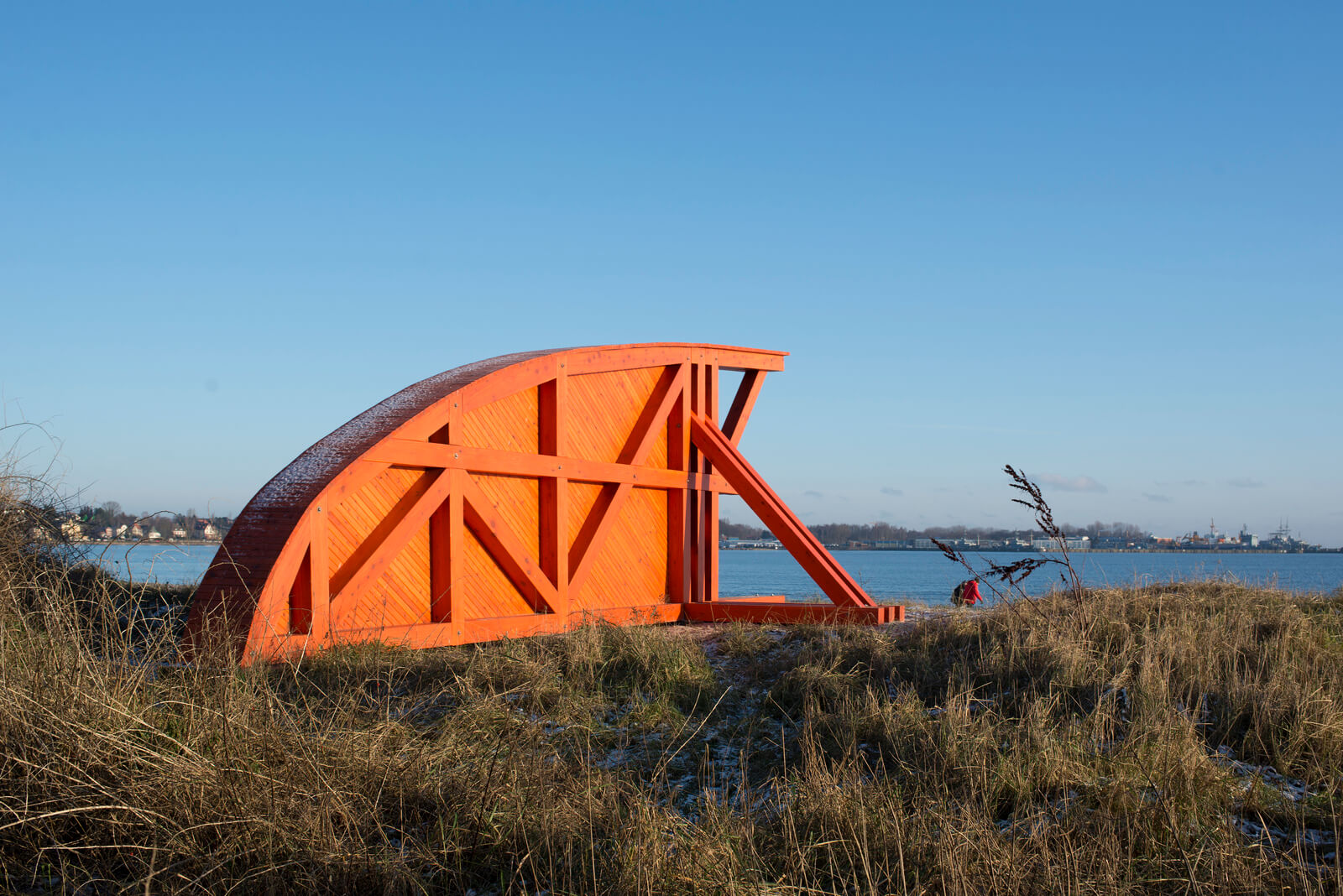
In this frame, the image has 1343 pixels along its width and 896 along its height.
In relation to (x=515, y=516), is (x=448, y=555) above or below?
below

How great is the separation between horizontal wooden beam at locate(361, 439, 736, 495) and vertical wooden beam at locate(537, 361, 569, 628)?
6.6 inches

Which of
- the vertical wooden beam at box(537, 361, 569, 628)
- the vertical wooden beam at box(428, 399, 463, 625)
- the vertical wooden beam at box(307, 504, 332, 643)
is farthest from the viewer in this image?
the vertical wooden beam at box(537, 361, 569, 628)

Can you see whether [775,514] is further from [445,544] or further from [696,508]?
[445,544]

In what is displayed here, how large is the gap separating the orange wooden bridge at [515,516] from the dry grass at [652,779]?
121 centimetres

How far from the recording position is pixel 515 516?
10180 millimetres

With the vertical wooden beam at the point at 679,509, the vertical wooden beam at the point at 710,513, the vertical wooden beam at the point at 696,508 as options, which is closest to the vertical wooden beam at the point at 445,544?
the vertical wooden beam at the point at 679,509

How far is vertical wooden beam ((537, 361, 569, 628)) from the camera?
10445 mm

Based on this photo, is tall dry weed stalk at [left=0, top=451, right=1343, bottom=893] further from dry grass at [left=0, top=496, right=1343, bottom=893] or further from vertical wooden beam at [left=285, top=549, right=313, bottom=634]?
vertical wooden beam at [left=285, top=549, right=313, bottom=634]

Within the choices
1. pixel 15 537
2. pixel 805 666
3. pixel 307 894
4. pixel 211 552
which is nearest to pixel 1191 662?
pixel 805 666

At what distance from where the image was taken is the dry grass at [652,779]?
11.8 feet

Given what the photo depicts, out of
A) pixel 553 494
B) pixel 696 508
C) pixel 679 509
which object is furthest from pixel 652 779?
pixel 696 508

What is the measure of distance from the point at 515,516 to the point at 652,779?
5751mm

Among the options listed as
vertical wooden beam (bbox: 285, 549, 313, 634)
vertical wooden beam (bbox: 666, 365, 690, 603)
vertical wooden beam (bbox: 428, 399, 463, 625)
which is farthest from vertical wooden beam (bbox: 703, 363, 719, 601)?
vertical wooden beam (bbox: 285, 549, 313, 634)

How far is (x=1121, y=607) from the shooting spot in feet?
29.5
